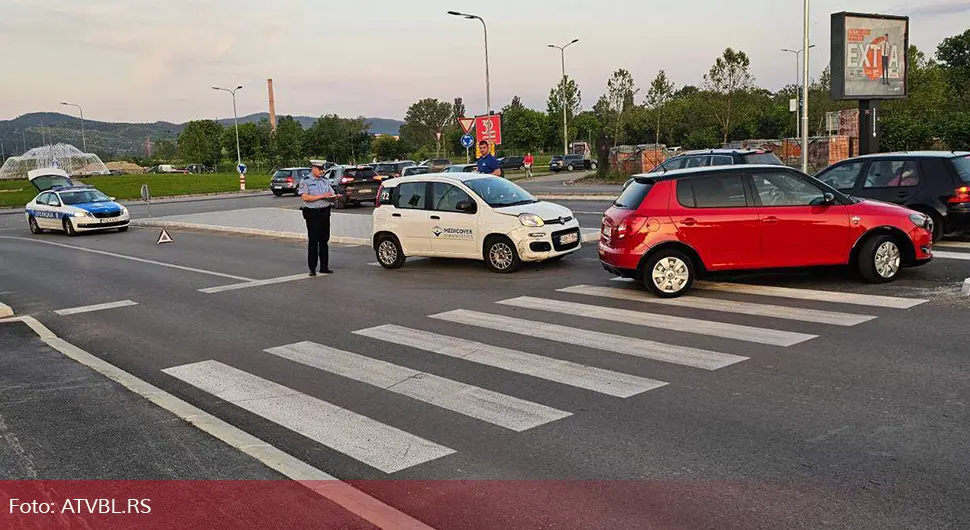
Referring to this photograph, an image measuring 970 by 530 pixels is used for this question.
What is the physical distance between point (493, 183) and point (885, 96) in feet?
51.5

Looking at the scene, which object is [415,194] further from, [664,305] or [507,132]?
[507,132]

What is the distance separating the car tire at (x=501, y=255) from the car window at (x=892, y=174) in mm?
6190

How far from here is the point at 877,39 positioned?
24.1 metres

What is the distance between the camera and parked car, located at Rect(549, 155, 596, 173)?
63.4m

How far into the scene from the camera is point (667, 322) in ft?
30.0

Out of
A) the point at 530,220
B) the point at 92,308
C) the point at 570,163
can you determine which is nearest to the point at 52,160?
the point at 570,163

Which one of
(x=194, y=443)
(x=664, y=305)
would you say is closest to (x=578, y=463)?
(x=194, y=443)

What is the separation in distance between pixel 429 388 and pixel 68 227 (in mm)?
23110

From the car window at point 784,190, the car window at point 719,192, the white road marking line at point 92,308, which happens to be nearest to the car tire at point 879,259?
the car window at point 784,190

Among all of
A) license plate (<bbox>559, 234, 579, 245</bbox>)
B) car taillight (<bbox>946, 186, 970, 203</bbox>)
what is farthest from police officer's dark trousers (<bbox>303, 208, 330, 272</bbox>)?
car taillight (<bbox>946, 186, 970, 203</bbox>)

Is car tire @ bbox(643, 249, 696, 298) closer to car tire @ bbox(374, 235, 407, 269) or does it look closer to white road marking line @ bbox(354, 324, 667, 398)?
white road marking line @ bbox(354, 324, 667, 398)

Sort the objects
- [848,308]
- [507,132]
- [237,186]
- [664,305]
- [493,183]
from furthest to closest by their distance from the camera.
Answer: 1. [507,132]
2. [237,186]
3. [493,183]
4. [664,305]
5. [848,308]

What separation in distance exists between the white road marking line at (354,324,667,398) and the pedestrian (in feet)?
15.8

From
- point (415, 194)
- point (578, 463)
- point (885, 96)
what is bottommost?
point (578, 463)
